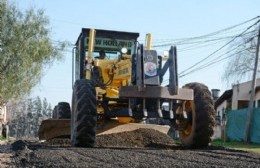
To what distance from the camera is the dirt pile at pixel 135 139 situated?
14.7 metres

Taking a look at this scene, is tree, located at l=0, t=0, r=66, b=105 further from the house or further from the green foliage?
the green foliage

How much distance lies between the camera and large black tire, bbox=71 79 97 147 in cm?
1246

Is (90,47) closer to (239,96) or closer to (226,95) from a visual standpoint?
(239,96)

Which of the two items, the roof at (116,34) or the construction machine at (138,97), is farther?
the roof at (116,34)

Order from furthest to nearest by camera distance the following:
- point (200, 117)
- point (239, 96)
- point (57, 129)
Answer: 1. point (239, 96)
2. point (57, 129)
3. point (200, 117)

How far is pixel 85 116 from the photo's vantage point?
1245 cm

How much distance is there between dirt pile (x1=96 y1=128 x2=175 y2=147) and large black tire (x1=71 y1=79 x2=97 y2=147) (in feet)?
5.73

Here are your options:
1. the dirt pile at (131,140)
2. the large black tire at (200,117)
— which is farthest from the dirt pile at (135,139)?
the large black tire at (200,117)

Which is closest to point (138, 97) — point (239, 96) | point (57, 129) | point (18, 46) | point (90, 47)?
point (90, 47)

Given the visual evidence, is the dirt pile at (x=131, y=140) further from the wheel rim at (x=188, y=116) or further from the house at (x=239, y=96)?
the house at (x=239, y=96)

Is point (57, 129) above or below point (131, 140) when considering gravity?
above

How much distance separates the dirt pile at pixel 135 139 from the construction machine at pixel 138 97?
46cm

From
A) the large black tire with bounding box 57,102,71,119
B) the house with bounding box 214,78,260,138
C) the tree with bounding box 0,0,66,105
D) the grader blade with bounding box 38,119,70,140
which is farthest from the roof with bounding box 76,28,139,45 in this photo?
the house with bounding box 214,78,260,138

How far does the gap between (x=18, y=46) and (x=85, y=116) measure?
58.2ft
